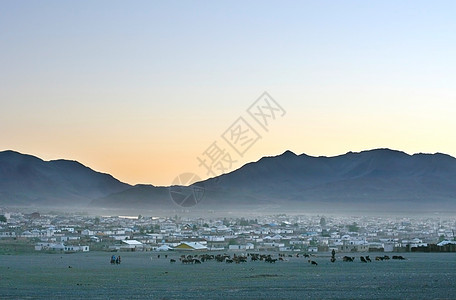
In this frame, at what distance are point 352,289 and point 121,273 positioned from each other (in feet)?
46.8

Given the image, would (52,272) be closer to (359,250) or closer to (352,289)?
(352,289)

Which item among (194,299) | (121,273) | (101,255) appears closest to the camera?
(194,299)

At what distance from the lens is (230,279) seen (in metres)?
37.2

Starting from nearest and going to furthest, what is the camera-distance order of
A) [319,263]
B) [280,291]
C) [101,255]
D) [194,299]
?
[194,299], [280,291], [319,263], [101,255]

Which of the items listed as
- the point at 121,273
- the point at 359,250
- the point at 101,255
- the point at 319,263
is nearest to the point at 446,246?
the point at 359,250

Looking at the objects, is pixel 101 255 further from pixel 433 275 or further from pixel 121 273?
pixel 433 275

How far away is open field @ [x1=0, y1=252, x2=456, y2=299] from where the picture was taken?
30156 millimetres

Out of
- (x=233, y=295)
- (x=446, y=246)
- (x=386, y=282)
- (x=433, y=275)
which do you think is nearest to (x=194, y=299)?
(x=233, y=295)

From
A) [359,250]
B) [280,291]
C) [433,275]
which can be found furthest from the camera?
[359,250]

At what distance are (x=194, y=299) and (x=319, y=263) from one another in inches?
844

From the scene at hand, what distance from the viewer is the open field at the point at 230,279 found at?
30.2 metres

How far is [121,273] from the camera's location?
1652 inches

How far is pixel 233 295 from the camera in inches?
1176

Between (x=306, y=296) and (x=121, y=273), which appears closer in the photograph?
(x=306, y=296)
